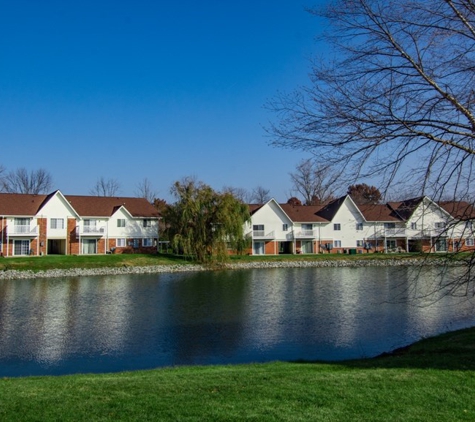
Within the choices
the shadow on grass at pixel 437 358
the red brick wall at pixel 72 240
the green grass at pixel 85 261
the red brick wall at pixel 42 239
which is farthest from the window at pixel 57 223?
the shadow on grass at pixel 437 358

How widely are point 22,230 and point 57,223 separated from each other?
3.44 metres

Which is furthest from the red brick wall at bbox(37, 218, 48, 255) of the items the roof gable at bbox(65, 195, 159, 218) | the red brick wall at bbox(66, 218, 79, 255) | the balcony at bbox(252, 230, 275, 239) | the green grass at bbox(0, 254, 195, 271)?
the balcony at bbox(252, 230, 275, 239)

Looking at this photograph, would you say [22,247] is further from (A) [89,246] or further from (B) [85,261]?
(B) [85,261]

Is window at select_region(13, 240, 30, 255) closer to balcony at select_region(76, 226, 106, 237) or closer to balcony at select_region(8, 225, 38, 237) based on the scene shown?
balcony at select_region(8, 225, 38, 237)

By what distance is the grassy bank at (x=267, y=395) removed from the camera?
5801 millimetres

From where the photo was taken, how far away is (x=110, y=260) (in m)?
44.3

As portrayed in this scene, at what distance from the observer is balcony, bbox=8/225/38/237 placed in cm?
4644

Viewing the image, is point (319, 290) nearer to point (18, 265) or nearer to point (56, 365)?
point (56, 365)

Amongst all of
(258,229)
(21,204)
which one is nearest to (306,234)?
(258,229)

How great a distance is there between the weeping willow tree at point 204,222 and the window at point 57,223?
36.2 ft

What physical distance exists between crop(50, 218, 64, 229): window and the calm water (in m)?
18.7

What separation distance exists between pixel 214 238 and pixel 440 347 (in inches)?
1386

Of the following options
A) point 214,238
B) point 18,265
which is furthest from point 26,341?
point 214,238

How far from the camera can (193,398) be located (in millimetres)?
6664
